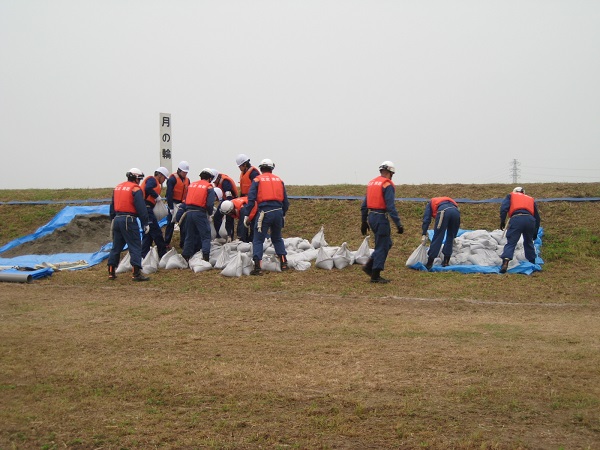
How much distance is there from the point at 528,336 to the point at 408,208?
335 inches

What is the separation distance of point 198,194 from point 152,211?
126 cm

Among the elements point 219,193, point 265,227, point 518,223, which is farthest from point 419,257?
point 219,193

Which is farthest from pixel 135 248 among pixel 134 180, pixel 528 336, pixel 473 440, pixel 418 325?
pixel 473 440

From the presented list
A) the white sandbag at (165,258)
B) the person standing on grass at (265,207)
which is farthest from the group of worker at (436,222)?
the white sandbag at (165,258)

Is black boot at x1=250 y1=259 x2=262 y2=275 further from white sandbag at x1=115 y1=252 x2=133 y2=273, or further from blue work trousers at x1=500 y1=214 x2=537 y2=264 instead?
blue work trousers at x1=500 y1=214 x2=537 y2=264

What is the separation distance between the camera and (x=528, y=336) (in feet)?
24.5

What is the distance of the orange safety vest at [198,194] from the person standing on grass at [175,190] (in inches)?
48.0

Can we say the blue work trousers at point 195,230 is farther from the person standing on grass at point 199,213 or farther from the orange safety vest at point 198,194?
the orange safety vest at point 198,194

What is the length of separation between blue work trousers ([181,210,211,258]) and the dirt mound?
2.84 metres

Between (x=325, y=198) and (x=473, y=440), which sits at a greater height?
(x=325, y=198)

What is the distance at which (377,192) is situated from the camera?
1088cm

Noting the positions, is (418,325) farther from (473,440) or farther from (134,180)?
(134,180)

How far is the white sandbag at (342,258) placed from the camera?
12.0m

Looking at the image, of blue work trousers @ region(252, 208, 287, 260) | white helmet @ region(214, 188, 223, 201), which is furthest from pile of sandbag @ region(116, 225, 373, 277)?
white helmet @ region(214, 188, 223, 201)
